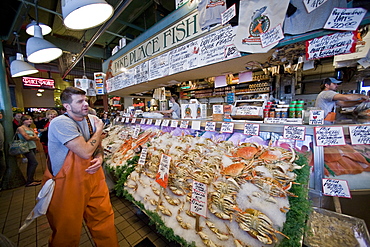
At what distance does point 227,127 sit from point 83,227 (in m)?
2.70

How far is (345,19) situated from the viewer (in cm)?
130

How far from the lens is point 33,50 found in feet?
7.66

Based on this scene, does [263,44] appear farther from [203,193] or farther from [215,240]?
[215,240]

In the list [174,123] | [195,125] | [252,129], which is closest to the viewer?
[252,129]

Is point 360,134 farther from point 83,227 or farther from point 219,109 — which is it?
point 83,227

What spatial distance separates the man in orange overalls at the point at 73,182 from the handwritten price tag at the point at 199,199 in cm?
112

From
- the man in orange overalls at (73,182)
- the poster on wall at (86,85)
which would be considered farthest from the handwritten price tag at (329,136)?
the poster on wall at (86,85)

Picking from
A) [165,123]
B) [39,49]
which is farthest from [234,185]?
[39,49]

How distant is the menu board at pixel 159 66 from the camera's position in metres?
3.04

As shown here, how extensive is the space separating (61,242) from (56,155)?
2.82ft

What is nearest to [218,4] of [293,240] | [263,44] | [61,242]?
[263,44]

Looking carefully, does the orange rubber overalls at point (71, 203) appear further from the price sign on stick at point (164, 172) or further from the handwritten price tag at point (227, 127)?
the handwritten price tag at point (227, 127)

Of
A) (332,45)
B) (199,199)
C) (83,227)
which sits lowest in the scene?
(83,227)

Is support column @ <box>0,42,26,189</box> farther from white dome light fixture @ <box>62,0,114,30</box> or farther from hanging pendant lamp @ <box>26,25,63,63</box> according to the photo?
white dome light fixture @ <box>62,0,114,30</box>
